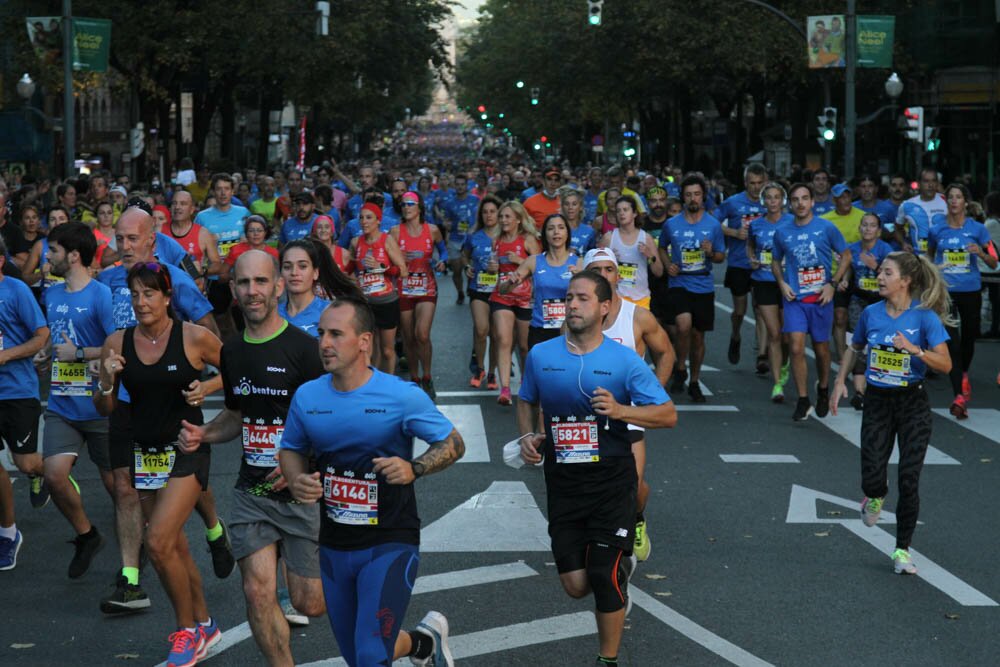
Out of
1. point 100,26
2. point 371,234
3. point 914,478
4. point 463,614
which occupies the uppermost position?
point 100,26

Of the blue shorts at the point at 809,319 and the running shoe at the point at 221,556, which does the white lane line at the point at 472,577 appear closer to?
the running shoe at the point at 221,556

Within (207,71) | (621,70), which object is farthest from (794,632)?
(621,70)

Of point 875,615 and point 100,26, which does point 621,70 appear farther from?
point 875,615

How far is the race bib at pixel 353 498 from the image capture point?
18.4 ft

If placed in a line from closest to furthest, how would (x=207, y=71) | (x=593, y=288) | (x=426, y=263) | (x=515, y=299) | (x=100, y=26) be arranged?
(x=593, y=288) → (x=515, y=299) → (x=426, y=263) → (x=100, y=26) → (x=207, y=71)

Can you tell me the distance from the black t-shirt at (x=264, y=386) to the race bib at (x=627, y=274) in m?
7.39

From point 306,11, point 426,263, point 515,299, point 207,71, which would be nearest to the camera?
point 515,299

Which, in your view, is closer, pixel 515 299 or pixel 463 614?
pixel 463 614

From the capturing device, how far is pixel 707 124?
287 ft

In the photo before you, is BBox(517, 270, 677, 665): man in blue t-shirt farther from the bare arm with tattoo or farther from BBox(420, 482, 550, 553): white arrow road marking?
BBox(420, 482, 550, 553): white arrow road marking

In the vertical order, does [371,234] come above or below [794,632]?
above

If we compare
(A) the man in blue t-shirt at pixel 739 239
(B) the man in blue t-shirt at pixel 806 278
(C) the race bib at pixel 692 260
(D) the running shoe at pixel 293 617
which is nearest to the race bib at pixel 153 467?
(D) the running shoe at pixel 293 617

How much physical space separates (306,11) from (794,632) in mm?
37788

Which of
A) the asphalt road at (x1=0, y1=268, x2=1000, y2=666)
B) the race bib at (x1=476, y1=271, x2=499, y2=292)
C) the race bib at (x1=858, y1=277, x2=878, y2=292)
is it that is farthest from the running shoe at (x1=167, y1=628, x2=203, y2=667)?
the race bib at (x1=858, y1=277, x2=878, y2=292)
